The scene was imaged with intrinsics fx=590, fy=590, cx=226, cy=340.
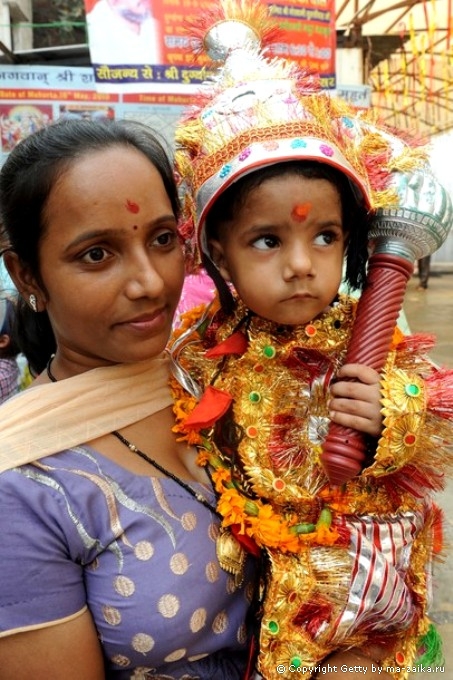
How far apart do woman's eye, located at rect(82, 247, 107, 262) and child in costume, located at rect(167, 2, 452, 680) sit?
298 mm

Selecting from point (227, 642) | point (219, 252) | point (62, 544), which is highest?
point (219, 252)

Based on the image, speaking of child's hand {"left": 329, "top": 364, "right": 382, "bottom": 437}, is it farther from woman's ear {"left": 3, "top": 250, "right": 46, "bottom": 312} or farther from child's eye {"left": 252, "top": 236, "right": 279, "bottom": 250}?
woman's ear {"left": 3, "top": 250, "right": 46, "bottom": 312}

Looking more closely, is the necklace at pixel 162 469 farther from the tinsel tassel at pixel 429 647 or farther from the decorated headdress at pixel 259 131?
the tinsel tassel at pixel 429 647

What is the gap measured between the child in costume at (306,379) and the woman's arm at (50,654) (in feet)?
1.09

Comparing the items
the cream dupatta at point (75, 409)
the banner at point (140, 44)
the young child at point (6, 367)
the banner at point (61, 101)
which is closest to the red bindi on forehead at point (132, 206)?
the cream dupatta at point (75, 409)

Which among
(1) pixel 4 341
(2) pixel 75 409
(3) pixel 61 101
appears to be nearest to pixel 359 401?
(2) pixel 75 409

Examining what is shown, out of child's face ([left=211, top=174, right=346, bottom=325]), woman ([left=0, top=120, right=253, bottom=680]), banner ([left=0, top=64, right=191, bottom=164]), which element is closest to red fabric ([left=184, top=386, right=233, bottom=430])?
woman ([left=0, top=120, right=253, bottom=680])

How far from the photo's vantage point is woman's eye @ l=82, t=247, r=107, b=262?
1.14 metres

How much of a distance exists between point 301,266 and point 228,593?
0.71 meters

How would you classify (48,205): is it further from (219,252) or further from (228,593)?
(228,593)

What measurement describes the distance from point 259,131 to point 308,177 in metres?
0.15

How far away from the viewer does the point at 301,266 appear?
123 cm

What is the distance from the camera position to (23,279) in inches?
49.5

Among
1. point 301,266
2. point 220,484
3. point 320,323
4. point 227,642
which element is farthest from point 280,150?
point 227,642
